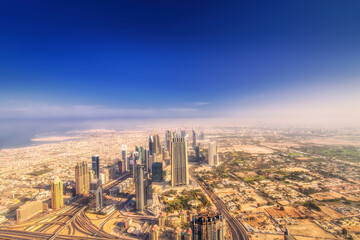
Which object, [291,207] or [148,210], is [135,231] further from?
[291,207]

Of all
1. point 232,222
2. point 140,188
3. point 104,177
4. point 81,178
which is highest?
point 140,188

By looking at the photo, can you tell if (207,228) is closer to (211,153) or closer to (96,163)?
(96,163)

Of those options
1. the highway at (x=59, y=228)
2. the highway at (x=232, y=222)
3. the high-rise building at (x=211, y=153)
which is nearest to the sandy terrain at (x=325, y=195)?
the highway at (x=232, y=222)

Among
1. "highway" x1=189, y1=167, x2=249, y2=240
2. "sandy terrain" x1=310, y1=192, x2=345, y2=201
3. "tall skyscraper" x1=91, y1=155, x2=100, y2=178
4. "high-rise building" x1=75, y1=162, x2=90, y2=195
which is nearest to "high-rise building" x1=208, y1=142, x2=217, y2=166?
"highway" x1=189, y1=167, x2=249, y2=240

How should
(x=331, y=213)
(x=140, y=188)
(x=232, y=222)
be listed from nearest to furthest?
(x=232, y=222)
(x=331, y=213)
(x=140, y=188)

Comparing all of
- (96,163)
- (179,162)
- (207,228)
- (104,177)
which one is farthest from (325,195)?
(96,163)

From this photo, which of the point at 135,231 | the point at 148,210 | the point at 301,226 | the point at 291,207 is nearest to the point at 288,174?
the point at 291,207
